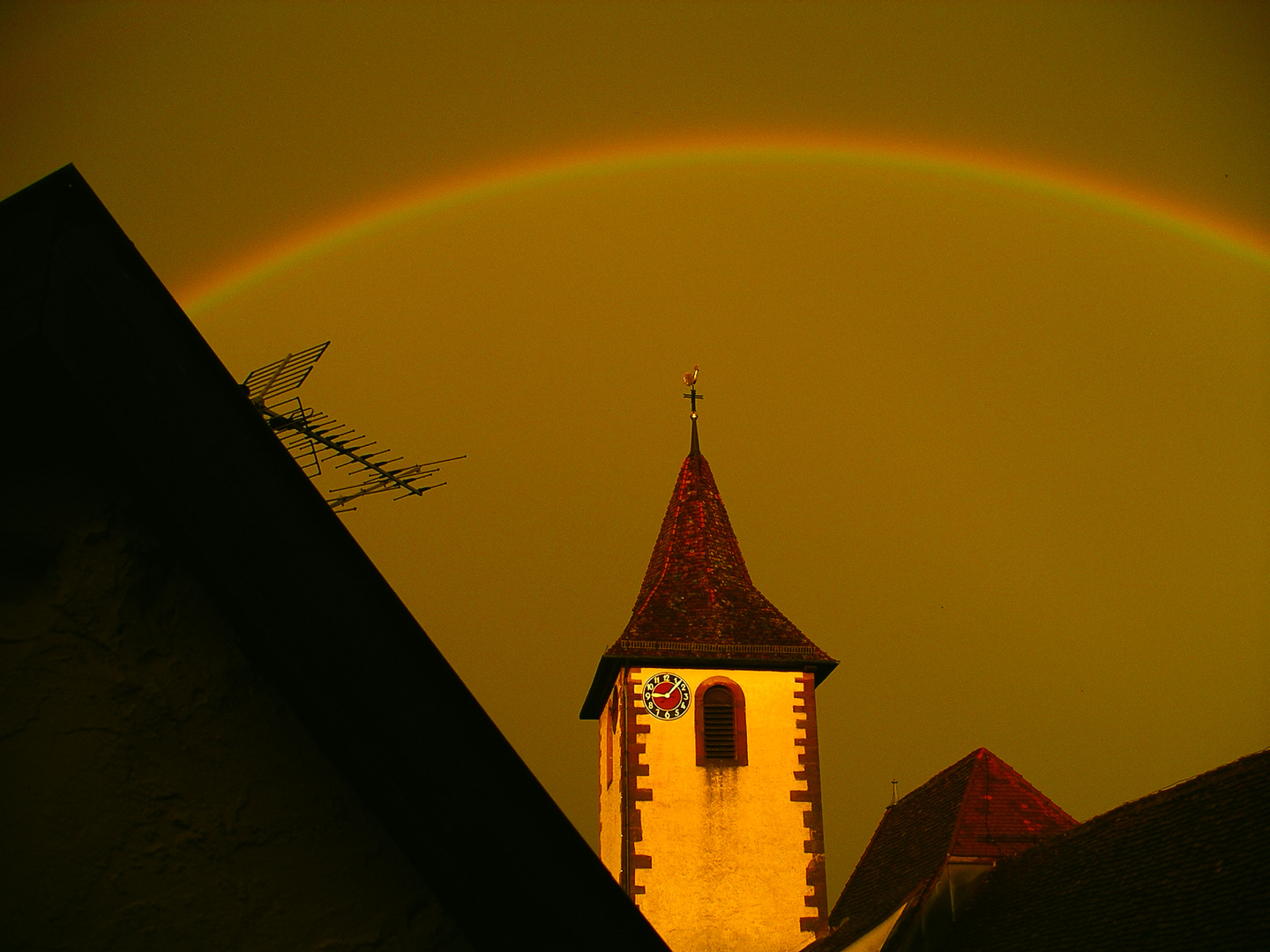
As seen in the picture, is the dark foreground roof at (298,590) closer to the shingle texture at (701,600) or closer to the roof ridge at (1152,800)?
the roof ridge at (1152,800)

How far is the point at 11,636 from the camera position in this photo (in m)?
Answer: 2.25

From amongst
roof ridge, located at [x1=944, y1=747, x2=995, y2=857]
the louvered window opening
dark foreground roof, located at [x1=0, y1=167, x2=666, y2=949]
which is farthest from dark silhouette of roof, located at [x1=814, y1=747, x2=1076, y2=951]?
dark foreground roof, located at [x1=0, y1=167, x2=666, y2=949]

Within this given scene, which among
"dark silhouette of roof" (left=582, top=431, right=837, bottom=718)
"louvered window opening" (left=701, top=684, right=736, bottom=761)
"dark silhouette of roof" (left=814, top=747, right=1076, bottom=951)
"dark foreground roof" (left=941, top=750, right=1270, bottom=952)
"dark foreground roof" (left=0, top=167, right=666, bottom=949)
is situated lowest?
"dark foreground roof" (left=0, top=167, right=666, bottom=949)

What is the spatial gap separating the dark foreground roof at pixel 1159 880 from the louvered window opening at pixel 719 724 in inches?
333

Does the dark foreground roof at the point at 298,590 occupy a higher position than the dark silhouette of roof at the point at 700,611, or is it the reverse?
the dark silhouette of roof at the point at 700,611

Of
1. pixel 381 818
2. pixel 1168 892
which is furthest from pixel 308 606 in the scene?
pixel 1168 892

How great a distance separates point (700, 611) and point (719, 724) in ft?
8.86

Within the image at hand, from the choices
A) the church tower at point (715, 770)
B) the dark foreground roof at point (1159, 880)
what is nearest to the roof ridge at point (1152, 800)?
the dark foreground roof at point (1159, 880)

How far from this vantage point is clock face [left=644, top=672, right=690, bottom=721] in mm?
26781

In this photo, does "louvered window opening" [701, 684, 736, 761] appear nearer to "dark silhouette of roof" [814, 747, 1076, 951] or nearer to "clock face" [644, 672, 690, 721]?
"clock face" [644, 672, 690, 721]

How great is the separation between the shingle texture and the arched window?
0.66m

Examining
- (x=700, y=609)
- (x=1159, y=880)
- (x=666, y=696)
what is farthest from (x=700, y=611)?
(x=1159, y=880)

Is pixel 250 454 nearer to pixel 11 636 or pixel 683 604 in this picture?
pixel 11 636

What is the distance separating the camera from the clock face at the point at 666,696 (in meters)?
26.8
